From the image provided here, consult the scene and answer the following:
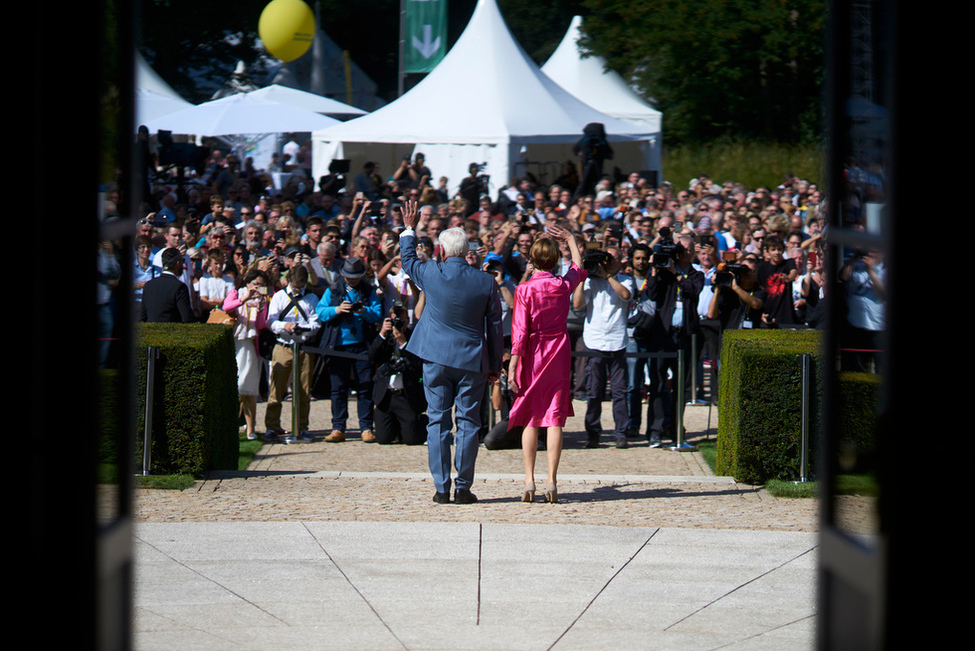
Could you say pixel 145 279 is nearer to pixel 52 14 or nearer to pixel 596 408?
pixel 596 408

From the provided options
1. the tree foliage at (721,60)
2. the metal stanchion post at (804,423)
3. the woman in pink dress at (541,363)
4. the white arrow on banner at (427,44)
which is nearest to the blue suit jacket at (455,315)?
the woman in pink dress at (541,363)

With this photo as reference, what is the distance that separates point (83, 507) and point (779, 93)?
4249cm

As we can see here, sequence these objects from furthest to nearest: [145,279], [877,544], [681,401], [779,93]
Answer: [779,93] < [145,279] < [681,401] < [877,544]

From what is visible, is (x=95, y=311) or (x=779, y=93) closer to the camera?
(x=95, y=311)

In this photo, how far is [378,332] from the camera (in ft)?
37.0

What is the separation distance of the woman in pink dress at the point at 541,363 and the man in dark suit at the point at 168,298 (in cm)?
368

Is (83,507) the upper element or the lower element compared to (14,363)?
lower

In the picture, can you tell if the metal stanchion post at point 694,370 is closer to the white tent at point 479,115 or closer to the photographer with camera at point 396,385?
the photographer with camera at point 396,385

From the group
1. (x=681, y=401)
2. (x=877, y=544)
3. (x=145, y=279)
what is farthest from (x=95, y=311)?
(x=145, y=279)

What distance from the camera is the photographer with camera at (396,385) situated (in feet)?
35.6

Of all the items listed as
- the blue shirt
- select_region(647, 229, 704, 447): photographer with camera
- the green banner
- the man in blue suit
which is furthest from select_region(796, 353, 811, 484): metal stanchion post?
the green banner

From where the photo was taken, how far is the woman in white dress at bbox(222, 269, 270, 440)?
36.4 feet

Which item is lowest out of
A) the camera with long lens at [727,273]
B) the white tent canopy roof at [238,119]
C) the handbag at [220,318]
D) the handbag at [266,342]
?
the handbag at [266,342]

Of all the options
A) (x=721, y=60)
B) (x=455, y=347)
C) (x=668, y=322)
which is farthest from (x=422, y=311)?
(x=721, y=60)
